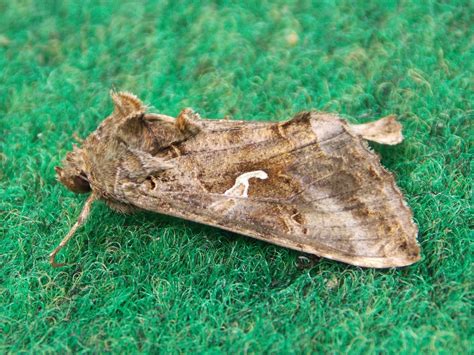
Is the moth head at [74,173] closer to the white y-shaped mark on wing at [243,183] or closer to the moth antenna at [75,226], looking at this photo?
the moth antenna at [75,226]

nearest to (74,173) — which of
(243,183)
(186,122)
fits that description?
(186,122)

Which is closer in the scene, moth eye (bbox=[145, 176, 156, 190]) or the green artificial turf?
the green artificial turf

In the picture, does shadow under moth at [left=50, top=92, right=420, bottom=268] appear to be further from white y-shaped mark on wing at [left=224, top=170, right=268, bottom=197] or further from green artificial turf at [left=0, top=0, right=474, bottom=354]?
green artificial turf at [left=0, top=0, right=474, bottom=354]

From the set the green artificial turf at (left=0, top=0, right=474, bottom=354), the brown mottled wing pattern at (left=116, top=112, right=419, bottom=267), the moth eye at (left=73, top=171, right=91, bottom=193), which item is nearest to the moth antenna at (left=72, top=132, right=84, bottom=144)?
the green artificial turf at (left=0, top=0, right=474, bottom=354)

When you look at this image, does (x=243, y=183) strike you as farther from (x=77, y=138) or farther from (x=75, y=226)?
(x=77, y=138)

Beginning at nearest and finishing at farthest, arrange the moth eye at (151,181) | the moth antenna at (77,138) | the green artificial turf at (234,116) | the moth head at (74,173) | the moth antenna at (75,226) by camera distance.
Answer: the green artificial turf at (234,116) < the moth antenna at (75,226) < the moth eye at (151,181) < the moth head at (74,173) < the moth antenna at (77,138)

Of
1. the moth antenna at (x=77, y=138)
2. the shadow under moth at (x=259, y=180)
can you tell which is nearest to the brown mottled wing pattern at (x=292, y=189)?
the shadow under moth at (x=259, y=180)

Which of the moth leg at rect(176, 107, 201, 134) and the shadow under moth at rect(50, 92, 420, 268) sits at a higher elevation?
the moth leg at rect(176, 107, 201, 134)
